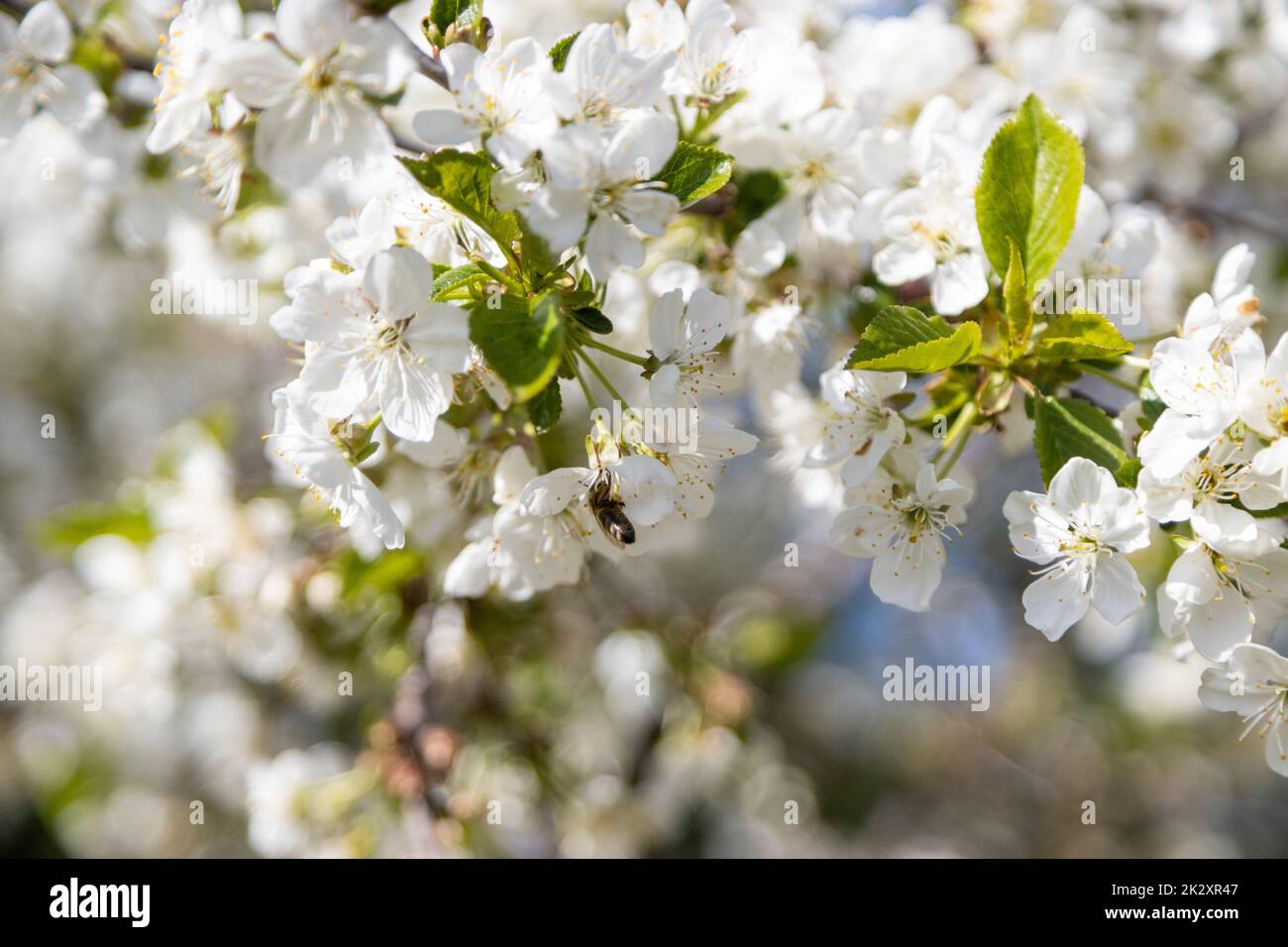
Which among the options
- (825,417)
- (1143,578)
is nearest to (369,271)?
(825,417)

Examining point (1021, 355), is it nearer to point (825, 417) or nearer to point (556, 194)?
point (825, 417)

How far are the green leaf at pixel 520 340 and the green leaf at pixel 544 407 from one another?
0.12 m

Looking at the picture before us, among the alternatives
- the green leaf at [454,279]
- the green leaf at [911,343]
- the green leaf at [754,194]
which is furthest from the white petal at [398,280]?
the green leaf at [754,194]

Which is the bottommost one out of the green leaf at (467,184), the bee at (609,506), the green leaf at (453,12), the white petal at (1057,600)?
the white petal at (1057,600)

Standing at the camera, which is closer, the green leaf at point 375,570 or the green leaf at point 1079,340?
the green leaf at point 1079,340

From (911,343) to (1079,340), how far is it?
0.23 metres

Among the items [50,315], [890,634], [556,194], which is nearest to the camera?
[556,194]

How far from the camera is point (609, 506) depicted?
1.20m

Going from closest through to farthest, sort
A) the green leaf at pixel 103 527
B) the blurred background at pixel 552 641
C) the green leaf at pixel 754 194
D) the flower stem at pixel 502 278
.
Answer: the flower stem at pixel 502 278 < the green leaf at pixel 754 194 < the blurred background at pixel 552 641 < the green leaf at pixel 103 527

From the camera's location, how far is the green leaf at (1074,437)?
1.25 m

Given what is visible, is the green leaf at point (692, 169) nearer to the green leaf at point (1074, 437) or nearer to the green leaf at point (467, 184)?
the green leaf at point (467, 184)

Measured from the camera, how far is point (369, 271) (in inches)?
43.1

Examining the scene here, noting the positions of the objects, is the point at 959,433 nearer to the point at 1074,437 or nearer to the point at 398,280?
the point at 1074,437
